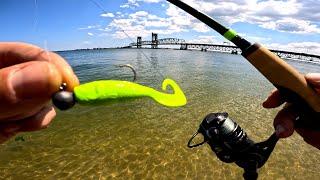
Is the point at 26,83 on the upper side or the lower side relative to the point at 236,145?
upper

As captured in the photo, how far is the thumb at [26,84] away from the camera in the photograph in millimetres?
1392

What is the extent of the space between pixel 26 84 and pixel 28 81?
0.02m

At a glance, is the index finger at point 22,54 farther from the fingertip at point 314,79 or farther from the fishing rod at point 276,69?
the fingertip at point 314,79

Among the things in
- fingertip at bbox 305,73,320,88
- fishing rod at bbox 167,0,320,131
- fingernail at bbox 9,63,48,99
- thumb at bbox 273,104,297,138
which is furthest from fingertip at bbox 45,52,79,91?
thumb at bbox 273,104,297,138

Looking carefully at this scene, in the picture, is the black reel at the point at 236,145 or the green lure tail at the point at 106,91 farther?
the black reel at the point at 236,145

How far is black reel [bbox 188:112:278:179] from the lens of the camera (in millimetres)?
3721

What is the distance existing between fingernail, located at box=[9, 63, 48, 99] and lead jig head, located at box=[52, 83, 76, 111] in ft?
0.36

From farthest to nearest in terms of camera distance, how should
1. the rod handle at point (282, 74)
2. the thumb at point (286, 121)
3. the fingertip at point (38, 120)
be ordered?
1. the thumb at point (286, 121)
2. the rod handle at point (282, 74)
3. the fingertip at point (38, 120)

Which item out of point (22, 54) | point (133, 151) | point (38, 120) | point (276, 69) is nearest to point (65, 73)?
point (22, 54)

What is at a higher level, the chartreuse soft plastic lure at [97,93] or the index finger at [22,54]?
the index finger at [22,54]

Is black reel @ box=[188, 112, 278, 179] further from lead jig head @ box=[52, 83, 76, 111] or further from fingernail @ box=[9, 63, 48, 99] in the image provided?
fingernail @ box=[9, 63, 48, 99]

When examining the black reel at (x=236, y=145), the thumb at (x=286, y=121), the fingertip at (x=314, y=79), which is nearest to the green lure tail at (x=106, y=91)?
the fingertip at (x=314, y=79)

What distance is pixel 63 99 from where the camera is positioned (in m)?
1.56

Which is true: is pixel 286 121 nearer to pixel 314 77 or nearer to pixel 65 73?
pixel 314 77
